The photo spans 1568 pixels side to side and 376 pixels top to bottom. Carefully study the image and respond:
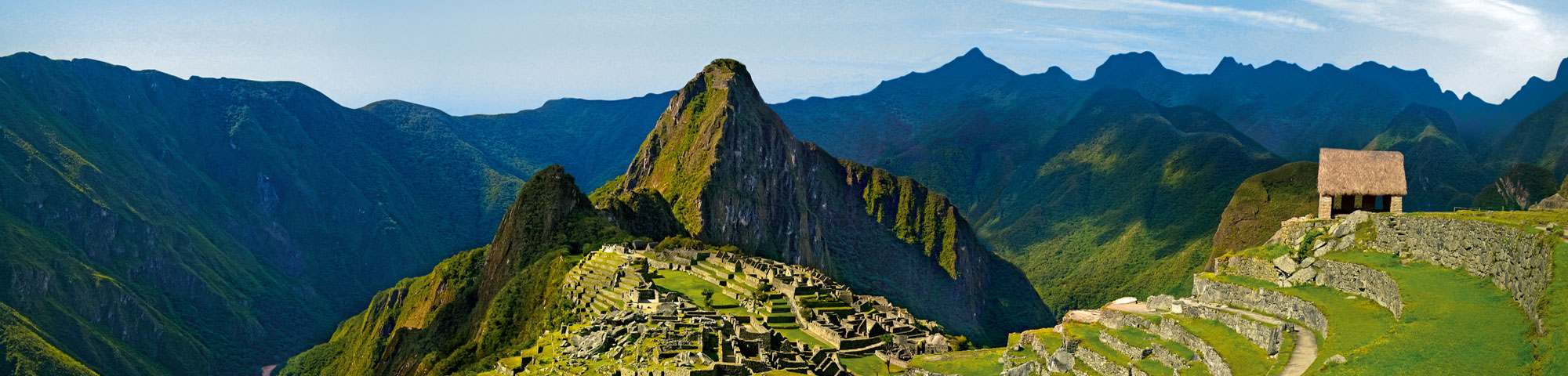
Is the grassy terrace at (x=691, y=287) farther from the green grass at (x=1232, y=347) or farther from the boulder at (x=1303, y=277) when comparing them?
the green grass at (x=1232, y=347)

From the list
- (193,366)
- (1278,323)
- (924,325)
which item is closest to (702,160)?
(193,366)

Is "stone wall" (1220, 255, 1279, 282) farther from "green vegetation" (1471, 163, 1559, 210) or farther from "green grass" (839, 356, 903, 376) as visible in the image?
"green vegetation" (1471, 163, 1559, 210)

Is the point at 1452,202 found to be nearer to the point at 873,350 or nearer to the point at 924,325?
the point at 924,325

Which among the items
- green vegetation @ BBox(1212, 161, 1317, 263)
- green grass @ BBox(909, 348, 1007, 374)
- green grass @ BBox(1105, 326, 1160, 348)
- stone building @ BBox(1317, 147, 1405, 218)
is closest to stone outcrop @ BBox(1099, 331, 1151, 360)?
green grass @ BBox(1105, 326, 1160, 348)

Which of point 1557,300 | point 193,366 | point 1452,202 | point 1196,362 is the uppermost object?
point 1557,300

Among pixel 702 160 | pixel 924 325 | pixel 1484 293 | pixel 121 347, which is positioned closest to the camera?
pixel 1484 293

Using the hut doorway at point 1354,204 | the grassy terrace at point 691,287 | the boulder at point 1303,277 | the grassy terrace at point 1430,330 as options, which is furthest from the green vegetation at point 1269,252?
the grassy terrace at point 691,287

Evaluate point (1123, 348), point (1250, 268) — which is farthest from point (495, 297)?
point (1123, 348)
